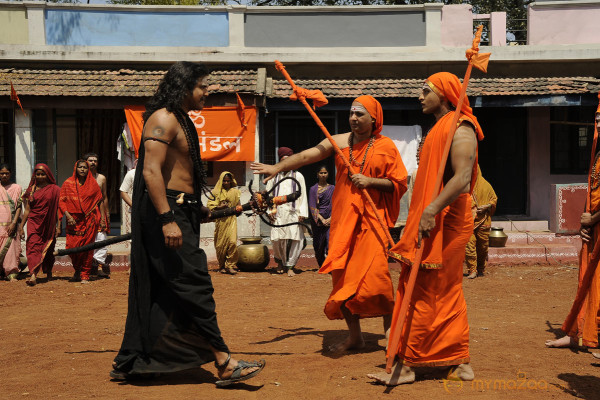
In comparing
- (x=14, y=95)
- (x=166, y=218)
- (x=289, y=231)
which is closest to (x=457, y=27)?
(x=289, y=231)

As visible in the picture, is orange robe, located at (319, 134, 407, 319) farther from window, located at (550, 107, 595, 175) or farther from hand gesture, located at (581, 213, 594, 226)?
window, located at (550, 107, 595, 175)

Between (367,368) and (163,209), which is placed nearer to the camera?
(163,209)

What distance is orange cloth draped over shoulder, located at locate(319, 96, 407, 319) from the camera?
20.0 ft

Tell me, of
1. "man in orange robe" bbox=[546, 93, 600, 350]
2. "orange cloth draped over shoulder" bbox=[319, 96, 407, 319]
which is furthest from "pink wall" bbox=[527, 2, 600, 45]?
"orange cloth draped over shoulder" bbox=[319, 96, 407, 319]

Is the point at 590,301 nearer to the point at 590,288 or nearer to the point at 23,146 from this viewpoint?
the point at 590,288

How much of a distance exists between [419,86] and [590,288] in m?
9.23

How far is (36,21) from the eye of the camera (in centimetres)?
1543

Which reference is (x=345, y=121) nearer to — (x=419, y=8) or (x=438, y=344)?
(x=419, y=8)

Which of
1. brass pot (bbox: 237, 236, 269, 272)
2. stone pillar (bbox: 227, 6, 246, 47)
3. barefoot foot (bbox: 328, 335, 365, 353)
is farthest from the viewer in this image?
stone pillar (bbox: 227, 6, 246, 47)

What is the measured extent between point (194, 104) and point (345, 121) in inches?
427

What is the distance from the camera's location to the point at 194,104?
545 cm

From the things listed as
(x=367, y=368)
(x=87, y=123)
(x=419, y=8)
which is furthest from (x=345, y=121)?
(x=367, y=368)

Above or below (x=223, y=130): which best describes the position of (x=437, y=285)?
below

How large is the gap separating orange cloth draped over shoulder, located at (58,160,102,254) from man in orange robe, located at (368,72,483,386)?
7.92 m
